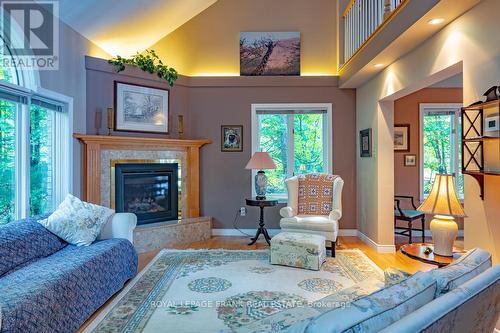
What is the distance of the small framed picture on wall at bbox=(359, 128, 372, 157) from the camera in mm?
4492

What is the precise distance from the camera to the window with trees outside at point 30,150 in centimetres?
287

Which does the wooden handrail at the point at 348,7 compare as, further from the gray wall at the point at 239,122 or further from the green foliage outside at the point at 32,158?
the green foliage outside at the point at 32,158

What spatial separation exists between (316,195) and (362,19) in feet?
8.13

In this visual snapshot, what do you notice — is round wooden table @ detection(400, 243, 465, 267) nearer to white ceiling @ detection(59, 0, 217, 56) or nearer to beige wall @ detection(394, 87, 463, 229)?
beige wall @ detection(394, 87, 463, 229)

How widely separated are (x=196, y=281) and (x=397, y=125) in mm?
4060

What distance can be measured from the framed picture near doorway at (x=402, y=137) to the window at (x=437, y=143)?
0.73ft

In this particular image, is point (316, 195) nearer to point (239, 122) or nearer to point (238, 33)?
point (239, 122)

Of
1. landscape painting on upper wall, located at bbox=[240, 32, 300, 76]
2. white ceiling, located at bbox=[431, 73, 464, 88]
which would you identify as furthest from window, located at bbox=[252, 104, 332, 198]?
white ceiling, located at bbox=[431, 73, 464, 88]

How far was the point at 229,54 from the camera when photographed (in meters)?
5.28

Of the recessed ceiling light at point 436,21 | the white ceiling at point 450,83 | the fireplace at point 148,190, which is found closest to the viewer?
the recessed ceiling light at point 436,21

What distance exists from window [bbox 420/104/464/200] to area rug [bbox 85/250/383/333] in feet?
6.91

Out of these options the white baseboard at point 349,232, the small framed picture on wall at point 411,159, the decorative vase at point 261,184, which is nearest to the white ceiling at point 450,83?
the small framed picture on wall at point 411,159

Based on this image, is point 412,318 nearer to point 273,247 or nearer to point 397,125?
point 273,247

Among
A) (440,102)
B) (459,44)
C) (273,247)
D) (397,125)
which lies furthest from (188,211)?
(440,102)
